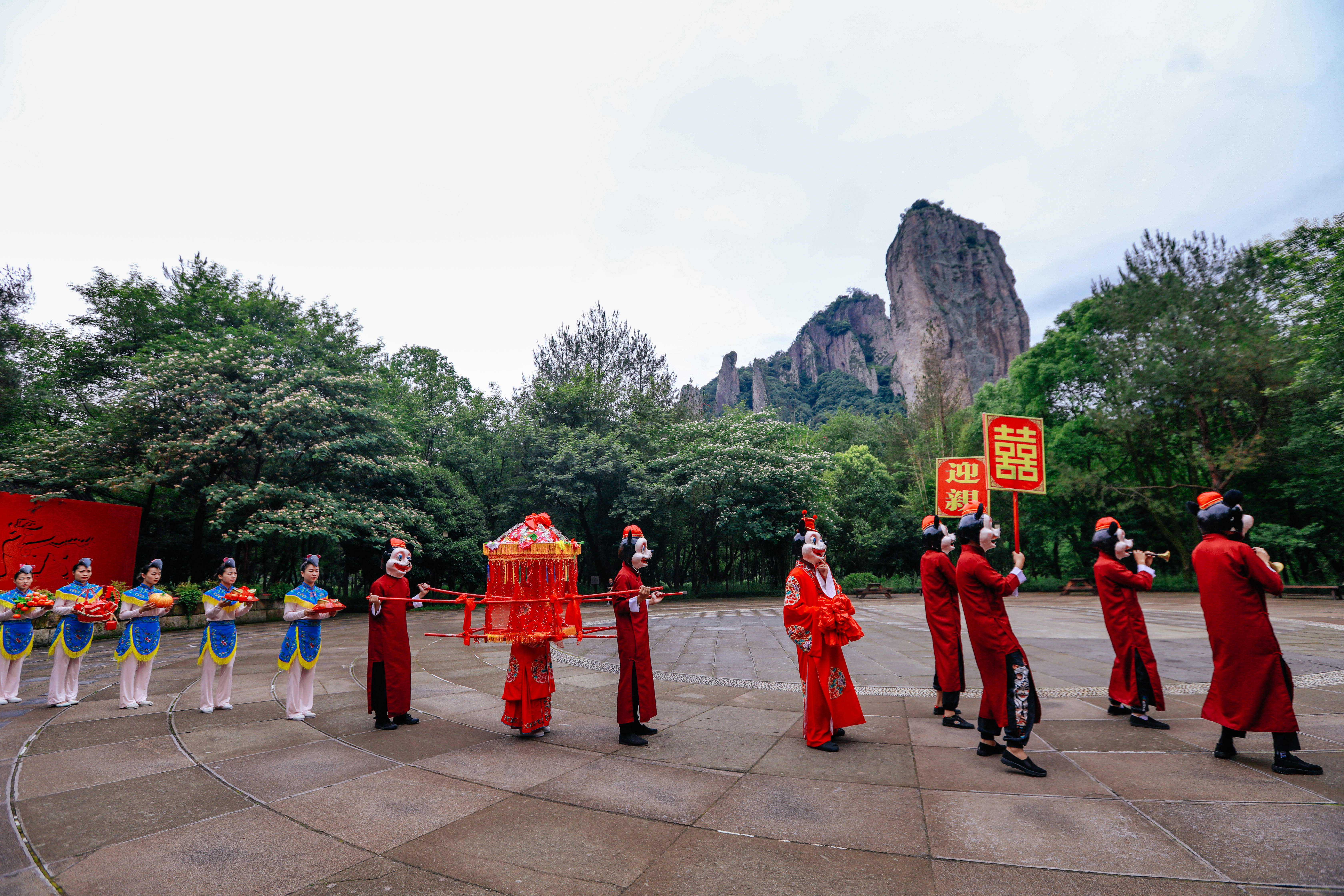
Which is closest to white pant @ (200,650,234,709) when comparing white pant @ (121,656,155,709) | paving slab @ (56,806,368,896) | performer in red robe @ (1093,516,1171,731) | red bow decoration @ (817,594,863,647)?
white pant @ (121,656,155,709)

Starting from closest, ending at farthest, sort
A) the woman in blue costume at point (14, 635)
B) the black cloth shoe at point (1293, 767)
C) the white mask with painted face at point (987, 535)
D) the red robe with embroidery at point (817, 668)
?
the black cloth shoe at point (1293, 767)
the white mask with painted face at point (987, 535)
the red robe with embroidery at point (817, 668)
the woman in blue costume at point (14, 635)

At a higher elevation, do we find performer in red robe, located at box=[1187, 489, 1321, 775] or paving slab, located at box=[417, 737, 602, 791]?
performer in red robe, located at box=[1187, 489, 1321, 775]

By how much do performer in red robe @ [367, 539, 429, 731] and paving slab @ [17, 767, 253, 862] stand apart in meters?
1.30

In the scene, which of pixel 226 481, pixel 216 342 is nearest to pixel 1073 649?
pixel 226 481

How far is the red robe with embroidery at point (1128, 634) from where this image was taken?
15.3 ft

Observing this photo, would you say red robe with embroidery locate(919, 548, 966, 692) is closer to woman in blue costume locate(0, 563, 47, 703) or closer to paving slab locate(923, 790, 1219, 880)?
paving slab locate(923, 790, 1219, 880)

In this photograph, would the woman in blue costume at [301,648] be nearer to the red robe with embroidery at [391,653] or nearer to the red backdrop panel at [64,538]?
the red robe with embroidery at [391,653]

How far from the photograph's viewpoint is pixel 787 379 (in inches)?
3460

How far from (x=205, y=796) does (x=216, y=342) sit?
16777 mm

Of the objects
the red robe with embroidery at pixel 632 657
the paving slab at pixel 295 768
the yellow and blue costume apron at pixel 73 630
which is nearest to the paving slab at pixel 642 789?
the red robe with embroidery at pixel 632 657

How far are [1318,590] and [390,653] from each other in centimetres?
2384

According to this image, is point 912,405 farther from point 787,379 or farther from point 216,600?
point 787,379

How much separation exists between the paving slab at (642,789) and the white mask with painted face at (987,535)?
237 centimetres

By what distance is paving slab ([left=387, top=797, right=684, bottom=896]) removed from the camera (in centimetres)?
254
